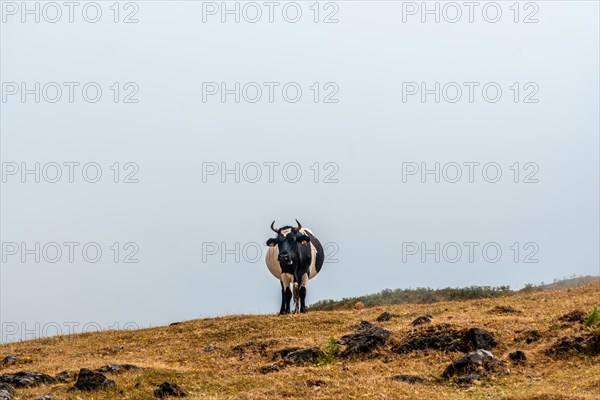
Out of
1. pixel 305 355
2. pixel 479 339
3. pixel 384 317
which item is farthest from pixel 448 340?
pixel 384 317

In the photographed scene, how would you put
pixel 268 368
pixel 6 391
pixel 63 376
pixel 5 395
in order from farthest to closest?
pixel 63 376 → pixel 268 368 → pixel 6 391 → pixel 5 395

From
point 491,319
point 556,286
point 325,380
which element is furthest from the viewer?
point 556,286

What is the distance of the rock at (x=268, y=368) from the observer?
2212 centimetres

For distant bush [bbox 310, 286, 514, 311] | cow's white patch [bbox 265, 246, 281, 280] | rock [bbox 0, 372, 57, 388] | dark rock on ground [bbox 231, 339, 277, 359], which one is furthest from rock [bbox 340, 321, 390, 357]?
distant bush [bbox 310, 286, 514, 311]

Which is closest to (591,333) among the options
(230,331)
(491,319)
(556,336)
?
(556,336)

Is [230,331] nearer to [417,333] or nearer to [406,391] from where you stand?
[417,333]

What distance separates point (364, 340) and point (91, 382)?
7.27 m

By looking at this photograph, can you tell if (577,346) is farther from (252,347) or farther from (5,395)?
(5,395)

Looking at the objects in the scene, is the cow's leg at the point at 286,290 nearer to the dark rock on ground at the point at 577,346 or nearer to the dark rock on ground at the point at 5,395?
the dark rock on ground at the point at 577,346

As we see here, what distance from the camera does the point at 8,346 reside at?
3206 centimetres

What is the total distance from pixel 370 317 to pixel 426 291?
14.2 meters

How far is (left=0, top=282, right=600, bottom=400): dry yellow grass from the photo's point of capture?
19.2 m

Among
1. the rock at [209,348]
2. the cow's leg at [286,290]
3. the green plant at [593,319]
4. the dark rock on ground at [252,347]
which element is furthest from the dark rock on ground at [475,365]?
the cow's leg at [286,290]

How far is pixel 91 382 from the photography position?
69.8 ft
